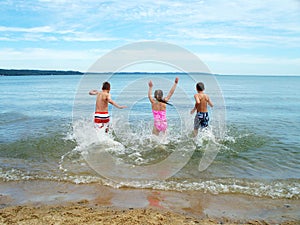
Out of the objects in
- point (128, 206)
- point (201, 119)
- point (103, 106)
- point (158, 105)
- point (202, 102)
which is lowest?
point (128, 206)

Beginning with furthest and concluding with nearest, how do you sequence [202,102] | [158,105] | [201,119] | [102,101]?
[201,119] < [202,102] < [102,101] < [158,105]

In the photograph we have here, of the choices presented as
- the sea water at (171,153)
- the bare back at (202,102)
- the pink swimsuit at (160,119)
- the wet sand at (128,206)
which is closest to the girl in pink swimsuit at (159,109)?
the pink swimsuit at (160,119)

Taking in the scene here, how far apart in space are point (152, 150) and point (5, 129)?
792 centimetres

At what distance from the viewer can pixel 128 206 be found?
578 cm

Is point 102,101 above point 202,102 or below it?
below

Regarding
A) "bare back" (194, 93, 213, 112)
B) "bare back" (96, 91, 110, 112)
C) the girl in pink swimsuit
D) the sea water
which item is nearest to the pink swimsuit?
the girl in pink swimsuit

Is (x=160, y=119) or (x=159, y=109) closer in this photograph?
(x=159, y=109)

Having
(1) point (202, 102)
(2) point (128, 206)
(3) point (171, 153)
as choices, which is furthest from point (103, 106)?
(2) point (128, 206)

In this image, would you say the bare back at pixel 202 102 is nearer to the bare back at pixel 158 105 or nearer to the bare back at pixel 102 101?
the bare back at pixel 158 105

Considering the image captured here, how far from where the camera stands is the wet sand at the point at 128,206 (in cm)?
511

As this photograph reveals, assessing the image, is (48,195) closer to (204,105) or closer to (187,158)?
(187,158)

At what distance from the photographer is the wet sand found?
5109 millimetres

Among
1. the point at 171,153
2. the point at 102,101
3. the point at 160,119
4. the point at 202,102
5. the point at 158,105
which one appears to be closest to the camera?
the point at 171,153

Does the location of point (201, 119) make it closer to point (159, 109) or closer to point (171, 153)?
point (159, 109)
